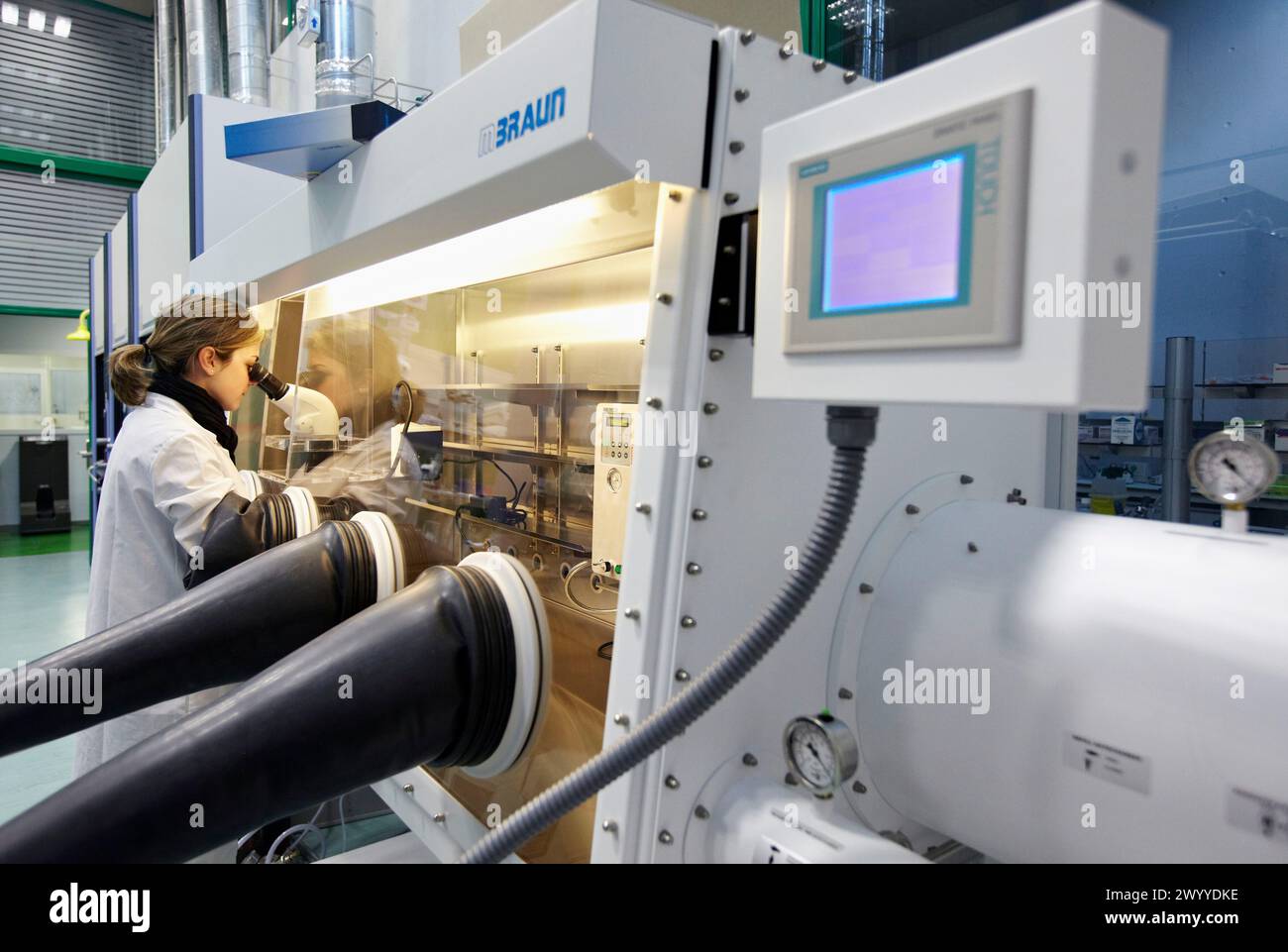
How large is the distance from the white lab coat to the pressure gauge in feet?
4.23

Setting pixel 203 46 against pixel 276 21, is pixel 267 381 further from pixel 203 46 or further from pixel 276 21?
pixel 203 46

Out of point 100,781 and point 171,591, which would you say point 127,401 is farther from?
point 100,781

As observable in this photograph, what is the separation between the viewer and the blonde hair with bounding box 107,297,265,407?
69.5 inches

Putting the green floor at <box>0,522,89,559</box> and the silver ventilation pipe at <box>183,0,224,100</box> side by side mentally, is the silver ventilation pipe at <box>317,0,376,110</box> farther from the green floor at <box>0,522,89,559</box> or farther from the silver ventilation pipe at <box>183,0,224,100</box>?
the green floor at <box>0,522,89,559</box>

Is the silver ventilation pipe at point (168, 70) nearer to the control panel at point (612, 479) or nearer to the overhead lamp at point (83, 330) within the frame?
the overhead lamp at point (83, 330)

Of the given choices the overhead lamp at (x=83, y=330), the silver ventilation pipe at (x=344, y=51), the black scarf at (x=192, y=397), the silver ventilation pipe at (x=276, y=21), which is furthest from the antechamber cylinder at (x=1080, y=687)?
the overhead lamp at (x=83, y=330)

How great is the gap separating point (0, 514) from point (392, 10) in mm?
7765

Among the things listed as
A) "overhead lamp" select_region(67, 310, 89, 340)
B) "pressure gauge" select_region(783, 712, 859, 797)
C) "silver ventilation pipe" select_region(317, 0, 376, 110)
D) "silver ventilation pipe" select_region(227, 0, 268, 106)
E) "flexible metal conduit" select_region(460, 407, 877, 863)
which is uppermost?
"silver ventilation pipe" select_region(227, 0, 268, 106)

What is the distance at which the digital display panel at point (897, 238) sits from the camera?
52cm

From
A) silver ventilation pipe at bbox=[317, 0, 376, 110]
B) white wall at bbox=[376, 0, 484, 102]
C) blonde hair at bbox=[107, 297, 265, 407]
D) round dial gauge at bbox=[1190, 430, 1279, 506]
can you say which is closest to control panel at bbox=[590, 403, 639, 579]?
round dial gauge at bbox=[1190, 430, 1279, 506]

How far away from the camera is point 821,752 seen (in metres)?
0.70

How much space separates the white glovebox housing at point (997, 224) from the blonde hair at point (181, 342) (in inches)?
61.0

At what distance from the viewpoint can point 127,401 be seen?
183 centimetres
